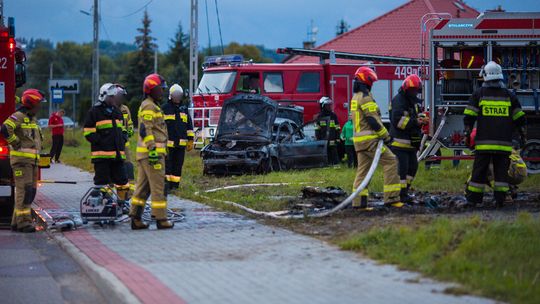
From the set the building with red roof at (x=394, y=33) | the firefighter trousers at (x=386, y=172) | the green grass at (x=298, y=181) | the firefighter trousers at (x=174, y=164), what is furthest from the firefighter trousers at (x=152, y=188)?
the building with red roof at (x=394, y=33)

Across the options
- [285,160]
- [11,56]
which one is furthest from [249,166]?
[11,56]

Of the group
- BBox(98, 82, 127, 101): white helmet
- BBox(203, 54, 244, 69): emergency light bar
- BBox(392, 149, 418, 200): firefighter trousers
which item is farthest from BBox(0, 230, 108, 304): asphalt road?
BBox(203, 54, 244, 69): emergency light bar

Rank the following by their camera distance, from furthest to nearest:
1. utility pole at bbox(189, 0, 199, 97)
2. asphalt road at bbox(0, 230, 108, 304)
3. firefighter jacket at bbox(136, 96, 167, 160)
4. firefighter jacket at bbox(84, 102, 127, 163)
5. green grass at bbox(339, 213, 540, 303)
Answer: utility pole at bbox(189, 0, 199, 97)
firefighter jacket at bbox(84, 102, 127, 163)
firefighter jacket at bbox(136, 96, 167, 160)
asphalt road at bbox(0, 230, 108, 304)
green grass at bbox(339, 213, 540, 303)

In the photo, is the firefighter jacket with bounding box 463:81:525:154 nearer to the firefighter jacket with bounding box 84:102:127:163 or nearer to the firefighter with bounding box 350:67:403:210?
the firefighter with bounding box 350:67:403:210

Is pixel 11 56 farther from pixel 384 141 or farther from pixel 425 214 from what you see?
pixel 425 214

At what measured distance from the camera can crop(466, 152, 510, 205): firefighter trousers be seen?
1187 cm

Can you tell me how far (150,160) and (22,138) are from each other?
7.32 ft

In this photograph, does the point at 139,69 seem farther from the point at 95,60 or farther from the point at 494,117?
the point at 494,117

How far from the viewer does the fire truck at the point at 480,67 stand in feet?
54.6

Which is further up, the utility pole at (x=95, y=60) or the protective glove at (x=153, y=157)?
the utility pole at (x=95, y=60)

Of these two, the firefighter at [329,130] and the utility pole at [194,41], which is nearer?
the firefighter at [329,130]

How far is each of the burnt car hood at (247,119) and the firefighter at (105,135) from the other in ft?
23.2

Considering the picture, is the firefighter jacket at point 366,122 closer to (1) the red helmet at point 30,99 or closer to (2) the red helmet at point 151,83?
(2) the red helmet at point 151,83

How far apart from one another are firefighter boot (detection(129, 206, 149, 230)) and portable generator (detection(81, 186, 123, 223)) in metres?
0.53
